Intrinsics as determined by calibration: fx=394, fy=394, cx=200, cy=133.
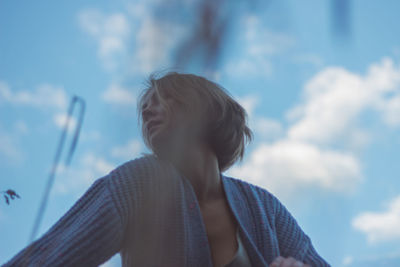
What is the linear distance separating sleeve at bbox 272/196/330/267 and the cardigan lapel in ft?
0.27

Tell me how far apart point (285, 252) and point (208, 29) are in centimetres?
79

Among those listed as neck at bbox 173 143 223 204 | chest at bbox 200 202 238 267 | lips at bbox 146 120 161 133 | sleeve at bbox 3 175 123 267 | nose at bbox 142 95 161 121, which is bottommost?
sleeve at bbox 3 175 123 267

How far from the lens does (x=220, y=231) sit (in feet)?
2.82

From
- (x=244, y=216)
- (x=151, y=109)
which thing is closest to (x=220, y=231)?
(x=244, y=216)

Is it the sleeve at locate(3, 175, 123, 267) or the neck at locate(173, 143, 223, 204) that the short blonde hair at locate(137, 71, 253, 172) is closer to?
the neck at locate(173, 143, 223, 204)

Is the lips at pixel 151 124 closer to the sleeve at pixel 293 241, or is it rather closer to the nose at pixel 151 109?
the nose at pixel 151 109

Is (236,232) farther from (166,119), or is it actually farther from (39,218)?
(39,218)

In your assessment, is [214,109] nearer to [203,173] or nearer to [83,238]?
[203,173]

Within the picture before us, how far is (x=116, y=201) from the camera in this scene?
718 mm

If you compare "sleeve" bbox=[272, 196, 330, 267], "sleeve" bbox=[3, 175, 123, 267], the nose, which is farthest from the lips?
"sleeve" bbox=[272, 196, 330, 267]

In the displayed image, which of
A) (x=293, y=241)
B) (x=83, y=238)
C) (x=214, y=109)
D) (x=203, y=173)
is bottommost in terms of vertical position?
(x=83, y=238)

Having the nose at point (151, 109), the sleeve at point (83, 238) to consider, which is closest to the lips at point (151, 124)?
the nose at point (151, 109)

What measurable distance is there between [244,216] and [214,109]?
267 millimetres

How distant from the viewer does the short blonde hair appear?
828mm
